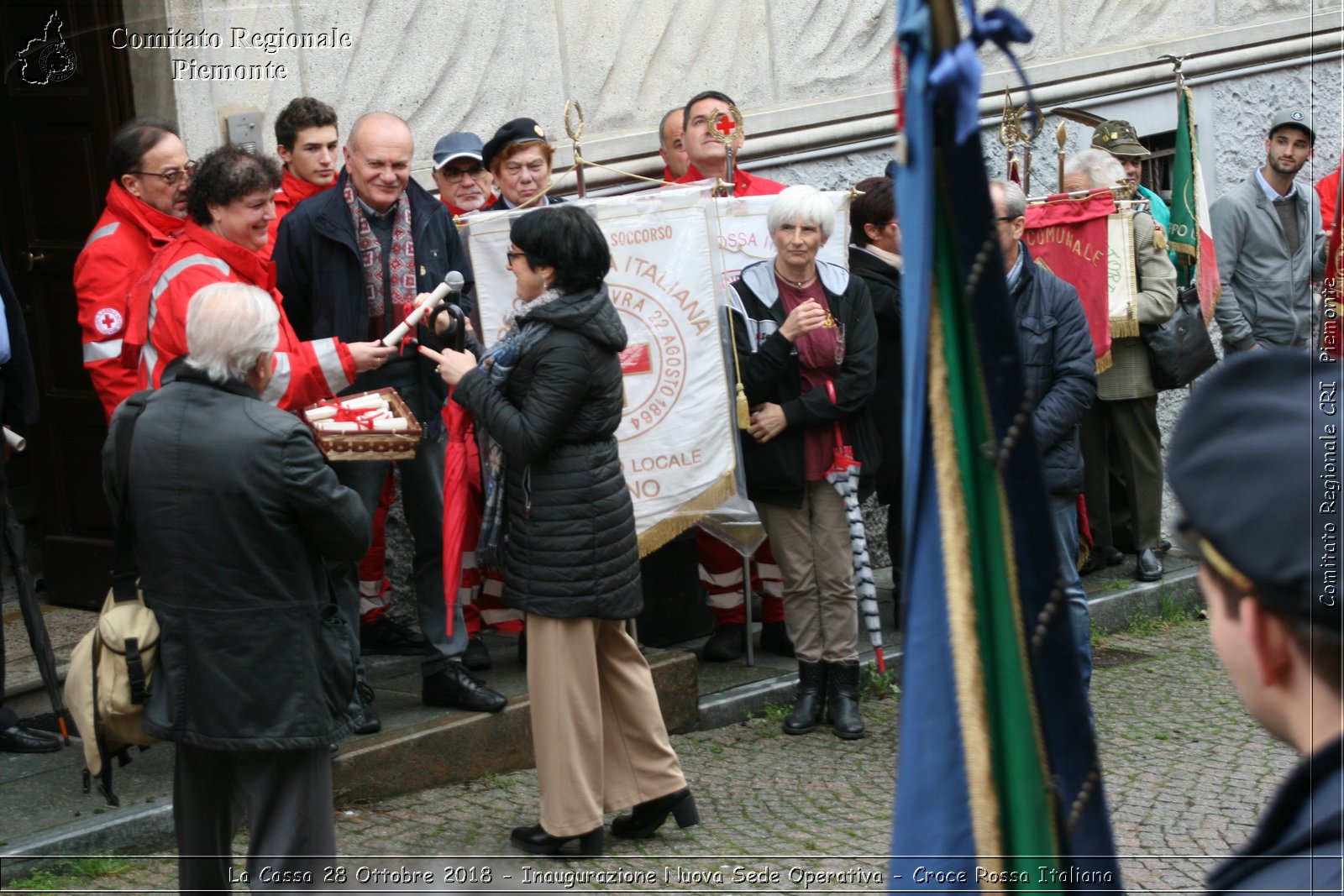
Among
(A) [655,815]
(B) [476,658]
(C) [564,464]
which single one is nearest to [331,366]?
(C) [564,464]

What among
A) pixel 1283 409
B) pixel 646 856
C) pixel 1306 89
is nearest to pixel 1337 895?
pixel 1283 409

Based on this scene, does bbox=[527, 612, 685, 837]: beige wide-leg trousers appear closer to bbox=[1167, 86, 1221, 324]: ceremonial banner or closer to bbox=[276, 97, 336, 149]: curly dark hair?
bbox=[276, 97, 336, 149]: curly dark hair

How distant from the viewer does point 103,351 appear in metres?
5.49

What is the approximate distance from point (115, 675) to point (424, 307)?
173cm

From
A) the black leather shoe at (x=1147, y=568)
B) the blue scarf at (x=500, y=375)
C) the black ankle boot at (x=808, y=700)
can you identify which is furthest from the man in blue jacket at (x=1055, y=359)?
the black leather shoe at (x=1147, y=568)

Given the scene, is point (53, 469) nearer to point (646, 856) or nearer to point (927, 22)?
point (646, 856)

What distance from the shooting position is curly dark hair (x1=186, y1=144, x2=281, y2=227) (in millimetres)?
5082

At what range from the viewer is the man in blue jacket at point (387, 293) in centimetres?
574

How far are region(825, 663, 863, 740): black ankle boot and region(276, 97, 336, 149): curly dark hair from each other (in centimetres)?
292

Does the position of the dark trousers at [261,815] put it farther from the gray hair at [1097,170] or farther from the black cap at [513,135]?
the gray hair at [1097,170]

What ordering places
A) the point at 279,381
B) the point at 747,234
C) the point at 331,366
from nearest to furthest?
the point at 279,381 → the point at 331,366 → the point at 747,234

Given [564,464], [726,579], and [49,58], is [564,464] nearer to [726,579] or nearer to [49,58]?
[726,579]

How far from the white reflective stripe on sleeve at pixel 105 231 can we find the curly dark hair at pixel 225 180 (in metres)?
0.58

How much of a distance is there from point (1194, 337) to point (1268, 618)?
705cm
